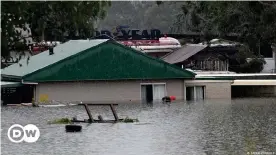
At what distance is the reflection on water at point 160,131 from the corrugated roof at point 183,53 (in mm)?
14684

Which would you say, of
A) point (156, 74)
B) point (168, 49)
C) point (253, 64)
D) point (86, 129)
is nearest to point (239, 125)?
point (86, 129)

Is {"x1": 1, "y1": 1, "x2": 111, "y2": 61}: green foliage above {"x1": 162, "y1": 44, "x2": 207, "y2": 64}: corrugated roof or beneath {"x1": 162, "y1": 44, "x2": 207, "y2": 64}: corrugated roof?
above

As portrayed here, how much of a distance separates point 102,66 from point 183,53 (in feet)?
47.9

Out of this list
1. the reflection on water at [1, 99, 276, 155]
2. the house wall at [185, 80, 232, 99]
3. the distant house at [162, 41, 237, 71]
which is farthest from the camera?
the distant house at [162, 41, 237, 71]

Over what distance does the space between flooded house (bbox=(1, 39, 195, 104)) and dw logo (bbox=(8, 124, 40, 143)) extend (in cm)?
1578

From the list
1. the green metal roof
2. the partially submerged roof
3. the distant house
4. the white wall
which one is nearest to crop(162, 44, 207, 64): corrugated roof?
the distant house

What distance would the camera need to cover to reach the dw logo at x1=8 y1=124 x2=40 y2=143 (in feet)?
96.5

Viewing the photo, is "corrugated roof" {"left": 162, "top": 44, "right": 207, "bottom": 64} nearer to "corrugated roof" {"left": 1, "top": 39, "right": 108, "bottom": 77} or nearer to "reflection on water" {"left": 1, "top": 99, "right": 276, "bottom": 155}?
"corrugated roof" {"left": 1, "top": 39, "right": 108, "bottom": 77}

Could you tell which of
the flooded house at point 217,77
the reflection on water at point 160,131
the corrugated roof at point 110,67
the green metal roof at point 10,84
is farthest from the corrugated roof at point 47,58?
the flooded house at point 217,77

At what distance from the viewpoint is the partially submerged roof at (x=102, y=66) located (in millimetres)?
51375

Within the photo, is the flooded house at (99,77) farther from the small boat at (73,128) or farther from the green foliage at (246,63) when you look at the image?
the small boat at (73,128)

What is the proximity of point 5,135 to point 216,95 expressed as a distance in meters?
26.2

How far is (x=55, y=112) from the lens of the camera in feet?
145

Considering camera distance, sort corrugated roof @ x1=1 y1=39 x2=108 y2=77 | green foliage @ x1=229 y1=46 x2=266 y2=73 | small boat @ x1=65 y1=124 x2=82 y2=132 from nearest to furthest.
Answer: small boat @ x1=65 y1=124 x2=82 y2=132
corrugated roof @ x1=1 y1=39 x2=108 y2=77
green foliage @ x1=229 y1=46 x2=266 y2=73
